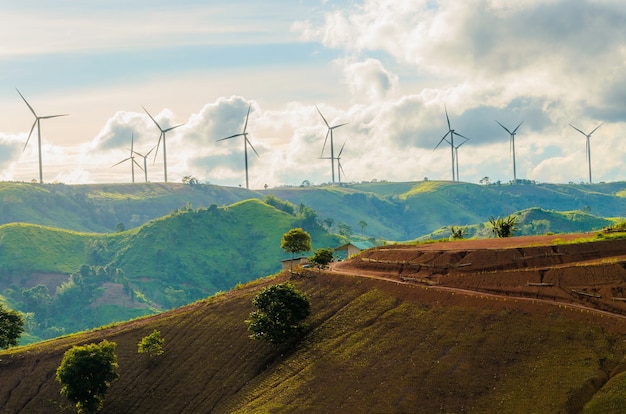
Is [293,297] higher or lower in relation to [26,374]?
higher

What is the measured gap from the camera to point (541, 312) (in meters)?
79.6

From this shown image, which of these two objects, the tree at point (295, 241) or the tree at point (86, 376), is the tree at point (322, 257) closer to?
the tree at point (295, 241)

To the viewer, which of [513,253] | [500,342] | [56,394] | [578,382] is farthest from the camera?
[56,394]

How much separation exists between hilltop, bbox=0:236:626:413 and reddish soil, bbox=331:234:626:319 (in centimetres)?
24

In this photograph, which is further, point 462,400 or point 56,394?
point 56,394

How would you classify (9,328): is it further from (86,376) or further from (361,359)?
(361,359)

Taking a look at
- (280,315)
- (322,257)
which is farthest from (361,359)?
(322,257)

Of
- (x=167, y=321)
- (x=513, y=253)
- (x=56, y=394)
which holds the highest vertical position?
(x=513, y=253)

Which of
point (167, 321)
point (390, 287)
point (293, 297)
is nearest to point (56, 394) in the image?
point (167, 321)

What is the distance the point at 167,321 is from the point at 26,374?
73.2 feet

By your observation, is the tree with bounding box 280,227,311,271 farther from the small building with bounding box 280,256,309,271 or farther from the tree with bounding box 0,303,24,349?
the tree with bounding box 0,303,24,349

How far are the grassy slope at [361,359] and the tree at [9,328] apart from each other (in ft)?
16.1

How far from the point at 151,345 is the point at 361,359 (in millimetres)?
37106

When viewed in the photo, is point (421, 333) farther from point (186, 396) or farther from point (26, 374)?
point (26, 374)
